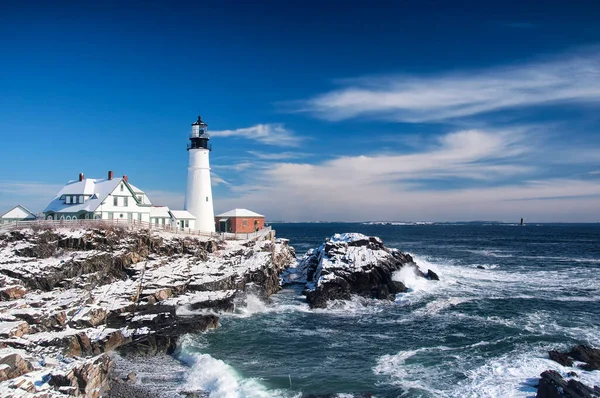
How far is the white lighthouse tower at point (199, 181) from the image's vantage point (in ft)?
159

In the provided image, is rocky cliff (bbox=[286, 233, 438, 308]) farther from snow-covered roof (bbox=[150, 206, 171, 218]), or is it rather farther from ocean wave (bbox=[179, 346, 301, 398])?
snow-covered roof (bbox=[150, 206, 171, 218])

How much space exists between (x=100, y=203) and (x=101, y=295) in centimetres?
1465

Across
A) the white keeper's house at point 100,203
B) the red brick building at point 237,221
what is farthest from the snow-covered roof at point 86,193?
the red brick building at point 237,221

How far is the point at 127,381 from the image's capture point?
1981 centimetres

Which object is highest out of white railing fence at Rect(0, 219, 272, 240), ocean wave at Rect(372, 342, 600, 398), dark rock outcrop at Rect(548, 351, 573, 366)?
white railing fence at Rect(0, 219, 272, 240)

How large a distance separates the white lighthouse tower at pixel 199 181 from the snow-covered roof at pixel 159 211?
2621mm

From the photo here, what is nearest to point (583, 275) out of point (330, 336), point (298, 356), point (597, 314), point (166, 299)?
point (597, 314)

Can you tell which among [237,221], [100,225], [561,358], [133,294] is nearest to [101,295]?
[133,294]

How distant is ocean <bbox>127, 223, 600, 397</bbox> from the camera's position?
19.7 m

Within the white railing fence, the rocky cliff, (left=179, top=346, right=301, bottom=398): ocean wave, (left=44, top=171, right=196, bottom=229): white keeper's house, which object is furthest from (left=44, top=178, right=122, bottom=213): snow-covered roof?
(left=179, top=346, right=301, bottom=398): ocean wave

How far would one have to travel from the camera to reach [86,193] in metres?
43.5

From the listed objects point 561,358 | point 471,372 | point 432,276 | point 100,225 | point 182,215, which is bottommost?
point 471,372

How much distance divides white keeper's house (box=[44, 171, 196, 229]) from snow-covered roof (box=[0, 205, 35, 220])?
1414mm

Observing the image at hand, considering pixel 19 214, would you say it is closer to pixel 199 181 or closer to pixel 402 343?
pixel 199 181
